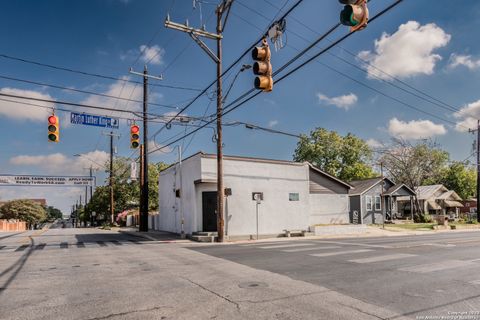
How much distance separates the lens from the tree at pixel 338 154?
58.5 m

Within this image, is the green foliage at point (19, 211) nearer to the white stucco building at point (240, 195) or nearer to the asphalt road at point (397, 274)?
the white stucco building at point (240, 195)

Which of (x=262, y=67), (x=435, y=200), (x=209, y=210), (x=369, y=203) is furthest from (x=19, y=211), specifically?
(x=262, y=67)

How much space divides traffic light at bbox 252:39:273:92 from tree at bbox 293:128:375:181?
49.3m

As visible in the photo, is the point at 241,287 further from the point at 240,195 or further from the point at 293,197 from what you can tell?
the point at 293,197

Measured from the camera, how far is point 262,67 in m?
9.91

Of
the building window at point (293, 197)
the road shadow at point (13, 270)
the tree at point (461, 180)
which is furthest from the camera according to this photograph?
the tree at point (461, 180)

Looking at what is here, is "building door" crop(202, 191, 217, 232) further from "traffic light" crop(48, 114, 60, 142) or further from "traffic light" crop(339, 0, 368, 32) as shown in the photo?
"traffic light" crop(339, 0, 368, 32)

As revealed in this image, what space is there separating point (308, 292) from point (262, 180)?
16.1 meters

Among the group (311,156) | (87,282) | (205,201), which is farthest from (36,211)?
(87,282)

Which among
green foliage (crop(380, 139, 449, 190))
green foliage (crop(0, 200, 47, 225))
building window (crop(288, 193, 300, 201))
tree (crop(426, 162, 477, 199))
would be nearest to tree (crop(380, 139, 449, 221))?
green foliage (crop(380, 139, 449, 190))

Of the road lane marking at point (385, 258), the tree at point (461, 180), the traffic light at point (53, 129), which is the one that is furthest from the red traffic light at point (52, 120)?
the tree at point (461, 180)

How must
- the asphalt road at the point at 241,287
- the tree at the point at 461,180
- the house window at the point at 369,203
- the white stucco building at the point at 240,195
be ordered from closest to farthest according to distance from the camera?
the asphalt road at the point at 241,287 < the white stucco building at the point at 240,195 < the house window at the point at 369,203 < the tree at the point at 461,180

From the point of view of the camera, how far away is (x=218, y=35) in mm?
19266

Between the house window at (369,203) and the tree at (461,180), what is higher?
the tree at (461,180)
